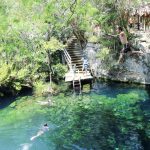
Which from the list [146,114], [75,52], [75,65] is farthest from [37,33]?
[146,114]

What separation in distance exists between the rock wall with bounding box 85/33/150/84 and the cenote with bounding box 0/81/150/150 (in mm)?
1238

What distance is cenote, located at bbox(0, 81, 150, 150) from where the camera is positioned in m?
23.1

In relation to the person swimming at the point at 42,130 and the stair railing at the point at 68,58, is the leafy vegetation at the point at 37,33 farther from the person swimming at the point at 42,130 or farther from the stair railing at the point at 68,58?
the person swimming at the point at 42,130

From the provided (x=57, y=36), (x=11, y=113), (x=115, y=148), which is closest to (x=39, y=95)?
(x=11, y=113)

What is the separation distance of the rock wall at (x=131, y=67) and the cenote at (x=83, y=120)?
4.06ft

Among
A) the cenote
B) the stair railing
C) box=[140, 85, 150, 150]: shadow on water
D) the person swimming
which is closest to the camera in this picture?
box=[140, 85, 150, 150]: shadow on water

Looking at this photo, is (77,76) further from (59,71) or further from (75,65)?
(59,71)

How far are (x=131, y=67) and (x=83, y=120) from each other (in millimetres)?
10747

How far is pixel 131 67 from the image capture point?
3547cm

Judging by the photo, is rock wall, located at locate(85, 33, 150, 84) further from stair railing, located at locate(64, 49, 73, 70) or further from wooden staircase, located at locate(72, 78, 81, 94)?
wooden staircase, located at locate(72, 78, 81, 94)

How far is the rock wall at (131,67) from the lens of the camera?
1356 inches

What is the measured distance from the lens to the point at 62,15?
1307 inches

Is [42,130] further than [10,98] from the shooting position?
No

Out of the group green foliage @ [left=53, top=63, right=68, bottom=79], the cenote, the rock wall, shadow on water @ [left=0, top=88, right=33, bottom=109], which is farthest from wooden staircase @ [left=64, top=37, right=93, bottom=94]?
shadow on water @ [left=0, top=88, right=33, bottom=109]
